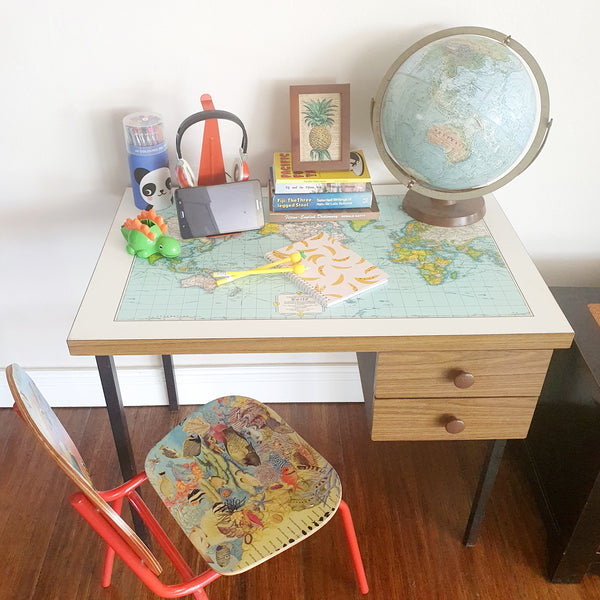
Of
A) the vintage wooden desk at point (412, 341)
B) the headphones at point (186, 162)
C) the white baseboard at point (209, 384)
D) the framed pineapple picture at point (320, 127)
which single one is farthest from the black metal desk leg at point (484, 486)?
the headphones at point (186, 162)

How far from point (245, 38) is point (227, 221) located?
410 millimetres

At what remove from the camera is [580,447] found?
1.45 metres

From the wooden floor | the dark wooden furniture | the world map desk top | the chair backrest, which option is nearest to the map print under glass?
the world map desk top

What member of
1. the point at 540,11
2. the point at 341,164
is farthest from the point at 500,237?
the point at 540,11

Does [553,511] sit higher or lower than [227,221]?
lower

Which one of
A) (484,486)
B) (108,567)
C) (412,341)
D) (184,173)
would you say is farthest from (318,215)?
(108,567)

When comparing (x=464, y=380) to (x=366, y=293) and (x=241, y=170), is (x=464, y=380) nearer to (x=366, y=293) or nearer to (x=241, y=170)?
(x=366, y=293)

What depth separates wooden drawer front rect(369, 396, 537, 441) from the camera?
1.26 meters

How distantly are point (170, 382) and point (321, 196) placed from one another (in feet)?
2.74

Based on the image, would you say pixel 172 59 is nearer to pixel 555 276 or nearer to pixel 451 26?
pixel 451 26

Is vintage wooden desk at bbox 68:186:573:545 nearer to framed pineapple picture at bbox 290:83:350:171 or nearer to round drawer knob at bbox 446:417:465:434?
round drawer knob at bbox 446:417:465:434

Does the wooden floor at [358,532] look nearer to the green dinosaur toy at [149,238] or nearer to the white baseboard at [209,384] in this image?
the white baseboard at [209,384]

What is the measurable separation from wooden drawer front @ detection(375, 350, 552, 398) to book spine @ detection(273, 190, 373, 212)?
41cm

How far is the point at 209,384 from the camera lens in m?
1.99
